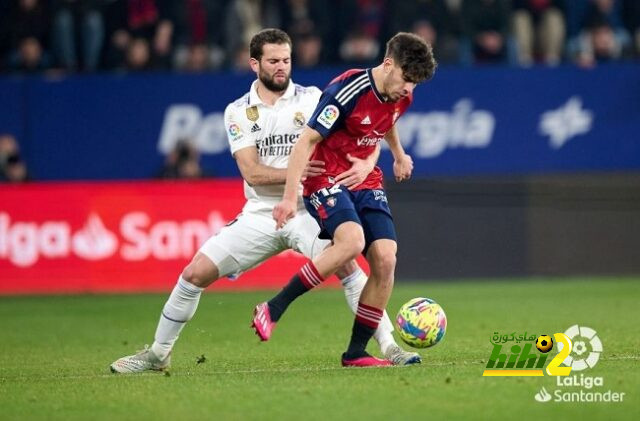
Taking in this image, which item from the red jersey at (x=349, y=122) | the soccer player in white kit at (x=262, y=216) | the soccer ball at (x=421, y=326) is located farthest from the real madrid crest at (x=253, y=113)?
the soccer ball at (x=421, y=326)

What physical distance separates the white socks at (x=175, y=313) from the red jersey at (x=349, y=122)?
3.43 feet

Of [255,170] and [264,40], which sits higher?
[264,40]

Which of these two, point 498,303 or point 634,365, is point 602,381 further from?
point 498,303

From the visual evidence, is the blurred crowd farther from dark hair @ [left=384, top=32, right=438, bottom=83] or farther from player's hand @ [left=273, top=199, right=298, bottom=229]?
player's hand @ [left=273, top=199, right=298, bottom=229]

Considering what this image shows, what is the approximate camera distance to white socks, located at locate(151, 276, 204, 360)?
925cm

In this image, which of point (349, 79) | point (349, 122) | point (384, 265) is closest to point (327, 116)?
point (349, 122)

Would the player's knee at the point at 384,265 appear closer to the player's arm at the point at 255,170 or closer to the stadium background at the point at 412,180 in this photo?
the player's arm at the point at 255,170

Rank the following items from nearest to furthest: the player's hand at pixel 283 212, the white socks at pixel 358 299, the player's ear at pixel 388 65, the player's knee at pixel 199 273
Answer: the player's hand at pixel 283 212 → the player's ear at pixel 388 65 → the player's knee at pixel 199 273 → the white socks at pixel 358 299

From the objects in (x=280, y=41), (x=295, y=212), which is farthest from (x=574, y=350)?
(x=280, y=41)

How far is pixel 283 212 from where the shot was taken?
28.5ft

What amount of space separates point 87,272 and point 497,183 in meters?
5.52

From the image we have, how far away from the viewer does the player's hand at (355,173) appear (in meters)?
9.05

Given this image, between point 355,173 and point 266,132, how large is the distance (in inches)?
33.8

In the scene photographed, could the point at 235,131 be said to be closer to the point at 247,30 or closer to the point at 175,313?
the point at 175,313
